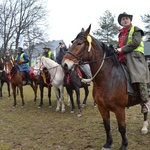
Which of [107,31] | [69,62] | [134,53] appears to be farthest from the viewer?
[107,31]

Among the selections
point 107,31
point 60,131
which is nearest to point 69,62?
point 60,131

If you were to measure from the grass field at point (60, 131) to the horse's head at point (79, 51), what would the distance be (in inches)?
85.2

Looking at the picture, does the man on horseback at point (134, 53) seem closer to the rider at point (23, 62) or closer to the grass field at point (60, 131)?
the grass field at point (60, 131)

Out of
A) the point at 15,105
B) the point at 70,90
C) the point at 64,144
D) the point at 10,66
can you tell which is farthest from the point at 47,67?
the point at 64,144

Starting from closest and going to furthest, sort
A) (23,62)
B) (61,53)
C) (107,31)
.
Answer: (61,53) < (23,62) < (107,31)

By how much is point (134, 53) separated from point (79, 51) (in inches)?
48.7

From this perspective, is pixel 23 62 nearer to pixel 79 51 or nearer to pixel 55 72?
pixel 55 72

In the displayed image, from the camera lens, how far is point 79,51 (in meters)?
4.01

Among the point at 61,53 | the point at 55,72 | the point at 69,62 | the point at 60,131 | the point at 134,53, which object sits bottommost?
the point at 60,131

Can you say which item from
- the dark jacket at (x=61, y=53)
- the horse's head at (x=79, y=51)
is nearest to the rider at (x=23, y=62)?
the dark jacket at (x=61, y=53)

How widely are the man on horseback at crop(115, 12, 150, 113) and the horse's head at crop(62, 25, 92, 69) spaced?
2.34ft

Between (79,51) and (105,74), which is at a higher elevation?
(79,51)

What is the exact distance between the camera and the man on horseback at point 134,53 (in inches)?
171

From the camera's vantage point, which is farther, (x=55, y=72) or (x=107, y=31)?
(x=107, y=31)
